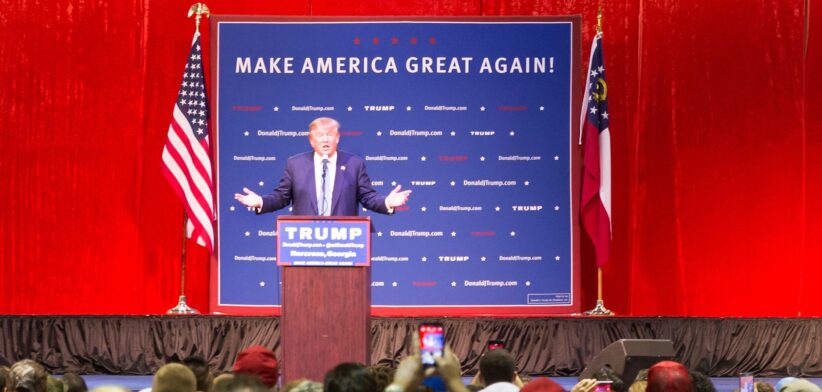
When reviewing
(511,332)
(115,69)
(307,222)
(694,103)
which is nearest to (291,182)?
(307,222)

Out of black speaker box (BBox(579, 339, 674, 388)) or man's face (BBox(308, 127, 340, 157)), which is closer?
black speaker box (BBox(579, 339, 674, 388))

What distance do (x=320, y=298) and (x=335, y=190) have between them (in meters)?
1.72

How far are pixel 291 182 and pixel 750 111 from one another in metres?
4.40

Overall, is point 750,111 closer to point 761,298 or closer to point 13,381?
point 761,298

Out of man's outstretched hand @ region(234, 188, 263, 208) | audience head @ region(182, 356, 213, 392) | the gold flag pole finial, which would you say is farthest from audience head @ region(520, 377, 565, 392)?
the gold flag pole finial

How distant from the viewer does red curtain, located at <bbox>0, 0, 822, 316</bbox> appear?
32.9 ft

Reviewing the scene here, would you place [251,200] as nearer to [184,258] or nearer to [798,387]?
[184,258]

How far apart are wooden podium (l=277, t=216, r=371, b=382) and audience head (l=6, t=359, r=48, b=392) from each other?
1640 mm

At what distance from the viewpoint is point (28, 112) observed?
1003 centimetres

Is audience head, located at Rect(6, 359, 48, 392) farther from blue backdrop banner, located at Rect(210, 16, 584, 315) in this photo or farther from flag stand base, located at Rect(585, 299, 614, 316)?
flag stand base, located at Rect(585, 299, 614, 316)

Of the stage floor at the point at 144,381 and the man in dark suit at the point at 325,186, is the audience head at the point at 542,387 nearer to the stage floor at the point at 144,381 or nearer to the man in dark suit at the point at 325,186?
the man in dark suit at the point at 325,186

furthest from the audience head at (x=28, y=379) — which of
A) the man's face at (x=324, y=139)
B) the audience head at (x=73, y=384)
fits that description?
the man's face at (x=324, y=139)

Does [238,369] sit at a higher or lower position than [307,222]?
lower

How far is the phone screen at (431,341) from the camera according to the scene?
13.3 ft
